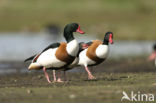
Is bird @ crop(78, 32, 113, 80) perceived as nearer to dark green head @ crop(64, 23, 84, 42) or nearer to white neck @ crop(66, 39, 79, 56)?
dark green head @ crop(64, 23, 84, 42)

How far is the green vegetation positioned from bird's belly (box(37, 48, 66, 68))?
1061 inches

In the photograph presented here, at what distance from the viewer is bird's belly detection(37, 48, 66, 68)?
13.9 meters

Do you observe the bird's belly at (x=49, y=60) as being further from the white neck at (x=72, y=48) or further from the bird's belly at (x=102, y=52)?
the bird's belly at (x=102, y=52)

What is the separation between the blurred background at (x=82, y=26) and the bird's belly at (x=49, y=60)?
626 centimetres

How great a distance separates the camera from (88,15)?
6031 cm

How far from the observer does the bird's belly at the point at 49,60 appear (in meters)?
13.9

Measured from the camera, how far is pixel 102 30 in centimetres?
4609

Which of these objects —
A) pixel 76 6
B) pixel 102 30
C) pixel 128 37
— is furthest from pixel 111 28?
pixel 76 6

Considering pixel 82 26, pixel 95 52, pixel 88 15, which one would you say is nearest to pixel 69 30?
pixel 95 52

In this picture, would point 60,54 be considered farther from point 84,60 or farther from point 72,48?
point 84,60

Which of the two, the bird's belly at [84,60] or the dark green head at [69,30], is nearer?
the dark green head at [69,30]

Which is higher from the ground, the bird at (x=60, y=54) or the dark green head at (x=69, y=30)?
the dark green head at (x=69, y=30)

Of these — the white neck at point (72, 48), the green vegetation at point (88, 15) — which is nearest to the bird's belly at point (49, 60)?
the white neck at point (72, 48)

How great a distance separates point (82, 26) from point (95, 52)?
119 feet
